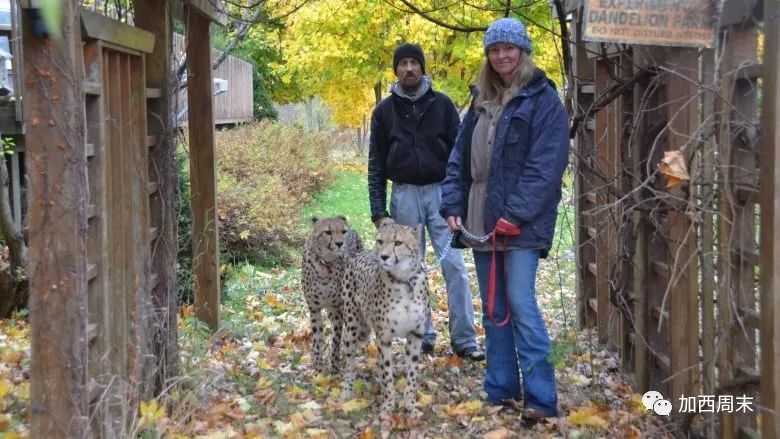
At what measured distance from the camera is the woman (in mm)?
5199

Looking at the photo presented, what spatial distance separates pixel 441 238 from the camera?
23.7 feet

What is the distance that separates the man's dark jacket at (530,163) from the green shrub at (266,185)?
6452mm

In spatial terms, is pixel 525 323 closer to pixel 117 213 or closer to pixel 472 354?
pixel 472 354

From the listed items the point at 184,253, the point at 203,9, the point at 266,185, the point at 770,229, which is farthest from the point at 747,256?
the point at 266,185

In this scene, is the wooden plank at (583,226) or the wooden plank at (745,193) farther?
the wooden plank at (583,226)

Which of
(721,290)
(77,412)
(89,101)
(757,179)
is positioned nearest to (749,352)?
(721,290)

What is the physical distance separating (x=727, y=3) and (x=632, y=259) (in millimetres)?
1989

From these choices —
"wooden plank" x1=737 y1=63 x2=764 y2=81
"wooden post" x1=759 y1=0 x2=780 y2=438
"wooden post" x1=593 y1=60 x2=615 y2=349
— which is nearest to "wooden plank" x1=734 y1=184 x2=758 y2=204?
"wooden post" x1=759 y1=0 x2=780 y2=438

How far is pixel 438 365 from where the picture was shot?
7.08 meters

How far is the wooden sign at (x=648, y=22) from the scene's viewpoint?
4227 mm

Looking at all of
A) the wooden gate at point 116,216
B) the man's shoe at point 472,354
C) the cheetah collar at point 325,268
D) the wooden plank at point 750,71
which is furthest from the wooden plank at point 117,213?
the man's shoe at point 472,354

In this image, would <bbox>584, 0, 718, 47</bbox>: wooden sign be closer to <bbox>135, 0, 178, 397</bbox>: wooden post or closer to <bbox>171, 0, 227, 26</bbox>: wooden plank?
<bbox>135, 0, 178, 397</bbox>: wooden post

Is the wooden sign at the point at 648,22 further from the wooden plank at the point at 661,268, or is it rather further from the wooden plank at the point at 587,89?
the wooden plank at the point at 587,89

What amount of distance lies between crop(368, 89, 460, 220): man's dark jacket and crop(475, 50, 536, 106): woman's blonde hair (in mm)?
1409
